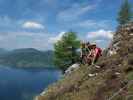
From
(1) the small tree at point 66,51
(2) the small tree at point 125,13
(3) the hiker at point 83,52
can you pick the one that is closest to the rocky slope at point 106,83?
(3) the hiker at point 83,52

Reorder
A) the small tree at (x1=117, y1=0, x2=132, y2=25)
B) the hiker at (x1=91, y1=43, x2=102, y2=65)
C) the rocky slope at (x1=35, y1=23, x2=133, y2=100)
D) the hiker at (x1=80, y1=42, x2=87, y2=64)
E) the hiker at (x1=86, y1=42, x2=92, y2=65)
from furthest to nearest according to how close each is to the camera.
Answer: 1. the small tree at (x1=117, y1=0, x2=132, y2=25)
2. the hiker at (x1=80, y1=42, x2=87, y2=64)
3. the hiker at (x1=86, y1=42, x2=92, y2=65)
4. the hiker at (x1=91, y1=43, x2=102, y2=65)
5. the rocky slope at (x1=35, y1=23, x2=133, y2=100)

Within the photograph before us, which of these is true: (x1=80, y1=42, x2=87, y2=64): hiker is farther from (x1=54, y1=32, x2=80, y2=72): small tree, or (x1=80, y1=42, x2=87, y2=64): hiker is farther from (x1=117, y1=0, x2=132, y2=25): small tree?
(x1=117, y1=0, x2=132, y2=25): small tree

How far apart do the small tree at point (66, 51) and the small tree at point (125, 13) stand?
31.2m

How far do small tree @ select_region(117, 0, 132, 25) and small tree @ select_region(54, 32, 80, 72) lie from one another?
103ft

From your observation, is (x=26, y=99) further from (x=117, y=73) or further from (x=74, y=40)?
(x=117, y=73)

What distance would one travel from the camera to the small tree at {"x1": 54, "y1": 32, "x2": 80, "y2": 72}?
→ 213 ft

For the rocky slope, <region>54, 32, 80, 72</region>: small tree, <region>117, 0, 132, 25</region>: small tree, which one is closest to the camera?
the rocky slope

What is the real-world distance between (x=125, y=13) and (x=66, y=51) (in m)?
36.2

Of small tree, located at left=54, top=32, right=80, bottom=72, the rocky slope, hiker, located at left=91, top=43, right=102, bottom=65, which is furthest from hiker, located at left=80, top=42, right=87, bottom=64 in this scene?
small tree, located at left=54, top=32, right=80, bottom=72

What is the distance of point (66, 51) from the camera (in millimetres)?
66000

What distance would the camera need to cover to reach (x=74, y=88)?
1725 centimetres

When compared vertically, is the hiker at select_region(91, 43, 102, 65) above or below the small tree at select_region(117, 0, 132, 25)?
below

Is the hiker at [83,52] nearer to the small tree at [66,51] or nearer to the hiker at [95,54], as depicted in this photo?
the hiker at [95,54]

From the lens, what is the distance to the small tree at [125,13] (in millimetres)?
93250
